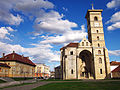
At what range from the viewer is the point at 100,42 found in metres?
48.6

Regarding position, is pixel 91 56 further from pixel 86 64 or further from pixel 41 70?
pixel 41 70

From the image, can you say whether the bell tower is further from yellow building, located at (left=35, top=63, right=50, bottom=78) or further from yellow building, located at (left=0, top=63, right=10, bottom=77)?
yellow building, located at (left=35, top=63, right=50, bottom=78)

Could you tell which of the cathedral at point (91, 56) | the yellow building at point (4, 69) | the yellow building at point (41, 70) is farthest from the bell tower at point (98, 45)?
the yellow building at point (41, 70)

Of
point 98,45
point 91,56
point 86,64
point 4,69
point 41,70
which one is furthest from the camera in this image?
point 41,70

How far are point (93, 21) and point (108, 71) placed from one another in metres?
21.9

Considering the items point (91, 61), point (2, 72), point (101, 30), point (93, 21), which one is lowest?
point (2, 72)

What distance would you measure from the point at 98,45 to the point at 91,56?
544cm

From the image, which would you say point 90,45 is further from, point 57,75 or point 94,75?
point 57,75

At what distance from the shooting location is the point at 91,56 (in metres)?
48.3

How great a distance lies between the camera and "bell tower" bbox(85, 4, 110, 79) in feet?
147

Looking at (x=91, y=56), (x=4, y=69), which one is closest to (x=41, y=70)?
(x=4, y=69)

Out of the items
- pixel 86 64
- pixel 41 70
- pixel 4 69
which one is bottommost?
pixel 41 70

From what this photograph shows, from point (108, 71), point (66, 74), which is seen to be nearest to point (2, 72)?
point (66, 74)

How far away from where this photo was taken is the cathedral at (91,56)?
148ft
